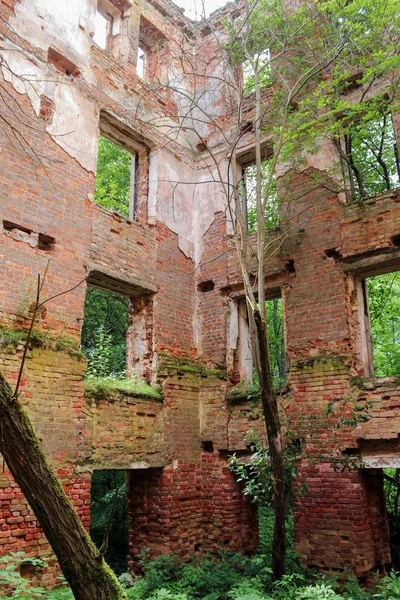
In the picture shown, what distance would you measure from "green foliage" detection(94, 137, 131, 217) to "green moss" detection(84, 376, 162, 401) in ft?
25.7

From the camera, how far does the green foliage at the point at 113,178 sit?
14.7m

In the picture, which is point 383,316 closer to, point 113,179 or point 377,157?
point 377,157

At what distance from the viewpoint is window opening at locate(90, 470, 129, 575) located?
989 cm

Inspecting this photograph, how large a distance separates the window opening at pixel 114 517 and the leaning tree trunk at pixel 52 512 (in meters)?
7.02

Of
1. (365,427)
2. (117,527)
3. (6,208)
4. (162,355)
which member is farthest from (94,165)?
(117,527)

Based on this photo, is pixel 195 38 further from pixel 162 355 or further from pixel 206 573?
pixel 206 573

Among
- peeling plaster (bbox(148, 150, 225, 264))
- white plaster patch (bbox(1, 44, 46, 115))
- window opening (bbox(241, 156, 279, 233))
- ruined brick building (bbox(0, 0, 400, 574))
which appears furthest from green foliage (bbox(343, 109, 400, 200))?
white plaster patch (bbox(1, 44, 46, 115))

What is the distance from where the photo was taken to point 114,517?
36.8 ft

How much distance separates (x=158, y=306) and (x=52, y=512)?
5.97 meters

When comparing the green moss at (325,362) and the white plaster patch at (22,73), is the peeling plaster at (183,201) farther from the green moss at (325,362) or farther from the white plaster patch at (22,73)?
the green moss at (325,362)

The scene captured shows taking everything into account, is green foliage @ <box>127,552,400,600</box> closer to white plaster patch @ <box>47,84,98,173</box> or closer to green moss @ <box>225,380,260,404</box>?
green moss @ <box>225,380,260,404</box>

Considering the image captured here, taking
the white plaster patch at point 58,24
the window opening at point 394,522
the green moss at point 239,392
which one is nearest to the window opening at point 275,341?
the window opening at point 394,522

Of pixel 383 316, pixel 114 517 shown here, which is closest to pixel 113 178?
pixel 383 316

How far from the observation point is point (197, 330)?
9367mm
